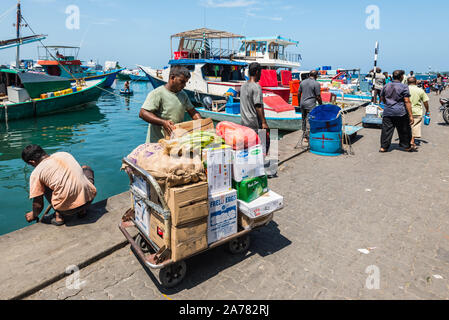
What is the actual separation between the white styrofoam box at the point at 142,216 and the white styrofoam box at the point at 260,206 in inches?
39.1

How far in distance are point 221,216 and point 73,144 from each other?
11.7m

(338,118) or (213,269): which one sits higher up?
(338,118)

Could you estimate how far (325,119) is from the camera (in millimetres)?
7598

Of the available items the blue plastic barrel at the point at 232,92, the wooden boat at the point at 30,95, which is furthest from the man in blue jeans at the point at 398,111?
the wooden boat at the point at 30,95

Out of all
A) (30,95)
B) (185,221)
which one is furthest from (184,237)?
(30,95)

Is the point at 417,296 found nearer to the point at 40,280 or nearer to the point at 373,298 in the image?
the point at 373,298

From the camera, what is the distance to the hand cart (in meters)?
2.56

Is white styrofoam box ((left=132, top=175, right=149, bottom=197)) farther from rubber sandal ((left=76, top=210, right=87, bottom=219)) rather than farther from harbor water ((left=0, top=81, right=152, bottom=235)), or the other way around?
harbor water ((left=0, top=81, right=152, bottom=235))

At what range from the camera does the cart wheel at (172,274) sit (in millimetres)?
2756

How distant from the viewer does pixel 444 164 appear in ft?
22.0

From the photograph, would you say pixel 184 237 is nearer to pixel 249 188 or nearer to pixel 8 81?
pixel 249 188

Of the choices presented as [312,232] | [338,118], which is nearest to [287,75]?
[338,118]

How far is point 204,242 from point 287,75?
19.3m

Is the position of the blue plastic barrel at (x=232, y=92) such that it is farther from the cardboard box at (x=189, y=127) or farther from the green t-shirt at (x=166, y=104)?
the cardboard box at (x=189, y=127)
